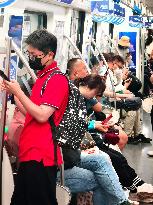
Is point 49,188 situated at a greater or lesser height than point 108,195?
greater

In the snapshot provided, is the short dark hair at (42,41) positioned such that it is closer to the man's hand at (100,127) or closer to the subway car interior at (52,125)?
the subway car interior at (52,125)

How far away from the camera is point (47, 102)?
2.38 metres

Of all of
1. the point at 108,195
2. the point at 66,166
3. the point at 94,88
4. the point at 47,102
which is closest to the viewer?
the point at 47,102

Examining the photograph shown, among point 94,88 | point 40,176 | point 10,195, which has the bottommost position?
point 10,195

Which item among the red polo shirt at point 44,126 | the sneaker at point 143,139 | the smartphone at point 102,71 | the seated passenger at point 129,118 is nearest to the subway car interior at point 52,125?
the red polo shirt at point 44,126

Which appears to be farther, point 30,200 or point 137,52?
point 137,52

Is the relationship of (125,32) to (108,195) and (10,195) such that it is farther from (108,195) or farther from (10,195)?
(10,195)

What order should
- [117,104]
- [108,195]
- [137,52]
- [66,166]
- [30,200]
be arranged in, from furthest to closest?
1. [137,52]
2. [117,104]
3. [108,195]
4. [66,166]
5. [30,200]

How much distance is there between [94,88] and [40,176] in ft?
5.82

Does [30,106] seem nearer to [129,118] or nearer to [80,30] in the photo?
[80,30]

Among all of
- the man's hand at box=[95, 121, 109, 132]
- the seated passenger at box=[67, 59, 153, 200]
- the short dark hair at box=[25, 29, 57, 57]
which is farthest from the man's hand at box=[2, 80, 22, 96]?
the seated passenger at box=[67, 59, 153, 200]

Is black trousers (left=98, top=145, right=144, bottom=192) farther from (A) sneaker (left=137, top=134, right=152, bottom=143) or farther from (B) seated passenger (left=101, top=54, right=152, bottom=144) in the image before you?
(A) sneaker (left=137, top=134, right=152, bottom=143)

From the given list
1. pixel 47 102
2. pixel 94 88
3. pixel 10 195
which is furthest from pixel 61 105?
pixel 94 88

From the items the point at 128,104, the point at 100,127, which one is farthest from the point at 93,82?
the point at 128,104
